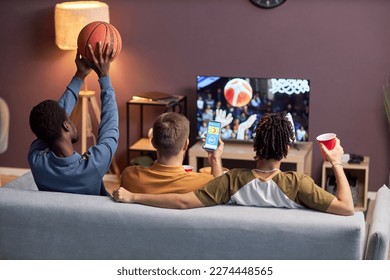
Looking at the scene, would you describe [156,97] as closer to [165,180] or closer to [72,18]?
[72,18]

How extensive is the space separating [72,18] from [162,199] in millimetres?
3147

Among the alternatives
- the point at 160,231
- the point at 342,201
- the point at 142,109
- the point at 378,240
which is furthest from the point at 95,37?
the point at 142,109

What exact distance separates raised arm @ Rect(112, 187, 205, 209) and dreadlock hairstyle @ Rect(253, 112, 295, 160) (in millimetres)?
307

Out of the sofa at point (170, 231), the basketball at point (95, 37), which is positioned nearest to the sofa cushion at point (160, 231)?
the sofa at point (170, 231)

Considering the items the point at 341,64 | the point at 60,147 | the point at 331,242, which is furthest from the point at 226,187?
the point at 341,64

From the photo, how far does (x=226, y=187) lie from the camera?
3023 mm

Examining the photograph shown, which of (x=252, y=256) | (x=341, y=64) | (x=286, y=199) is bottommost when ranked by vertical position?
(x=252, y=256)

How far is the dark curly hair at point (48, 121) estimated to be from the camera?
10.6 feet

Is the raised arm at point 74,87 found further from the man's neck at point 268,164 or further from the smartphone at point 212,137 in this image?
the man's neck at point 268,164

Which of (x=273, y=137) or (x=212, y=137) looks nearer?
(x=273, y=137)

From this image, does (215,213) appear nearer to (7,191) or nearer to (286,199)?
(286,199)

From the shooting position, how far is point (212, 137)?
11.0 feet

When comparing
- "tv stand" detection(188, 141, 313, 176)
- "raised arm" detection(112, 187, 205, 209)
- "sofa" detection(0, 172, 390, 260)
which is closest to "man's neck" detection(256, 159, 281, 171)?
"sofa" detection(0, 172, 390, 260)

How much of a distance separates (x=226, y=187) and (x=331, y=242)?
454 mm
